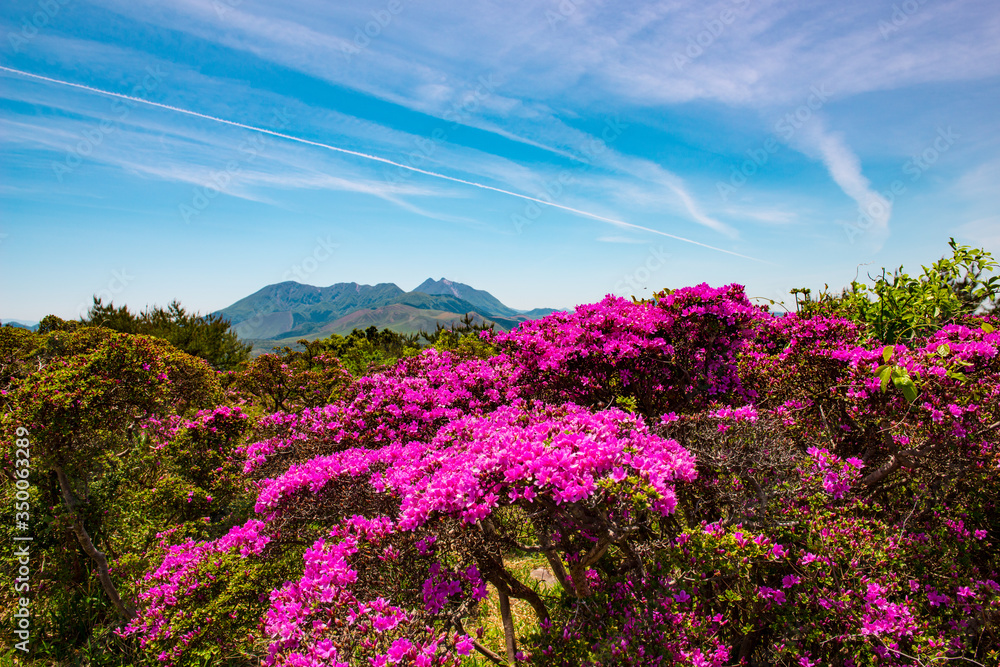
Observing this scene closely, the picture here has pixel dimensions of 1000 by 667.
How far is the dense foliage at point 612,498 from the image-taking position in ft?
10.5

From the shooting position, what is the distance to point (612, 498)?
3154 millimetres

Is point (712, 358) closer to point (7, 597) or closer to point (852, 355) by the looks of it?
point (852, 355)

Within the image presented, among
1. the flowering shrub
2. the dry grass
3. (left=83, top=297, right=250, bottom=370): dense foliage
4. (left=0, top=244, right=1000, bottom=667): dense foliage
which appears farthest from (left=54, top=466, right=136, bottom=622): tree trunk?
Answer: (left=83, top=297, right=250, bottom=370): dense foliage

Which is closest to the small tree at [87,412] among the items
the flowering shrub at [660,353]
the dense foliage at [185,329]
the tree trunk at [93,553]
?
the tree trunk at [93,553]

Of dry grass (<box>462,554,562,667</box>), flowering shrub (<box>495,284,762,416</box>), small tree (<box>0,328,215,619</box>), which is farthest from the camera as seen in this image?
dry grass (<box>462,554,562,667</box>)

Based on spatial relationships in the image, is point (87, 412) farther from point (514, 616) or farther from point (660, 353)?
point (660, 353)

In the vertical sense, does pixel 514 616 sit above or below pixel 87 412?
below

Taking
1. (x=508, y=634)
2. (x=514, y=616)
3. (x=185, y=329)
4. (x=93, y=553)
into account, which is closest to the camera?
(x=508, y=634)

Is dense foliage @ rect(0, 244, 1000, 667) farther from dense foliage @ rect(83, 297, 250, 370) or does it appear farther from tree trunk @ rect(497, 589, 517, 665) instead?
dense foliage @ rect(83, 297, 250, 370)

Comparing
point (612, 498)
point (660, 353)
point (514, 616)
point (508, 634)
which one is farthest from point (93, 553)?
point (660, 353)

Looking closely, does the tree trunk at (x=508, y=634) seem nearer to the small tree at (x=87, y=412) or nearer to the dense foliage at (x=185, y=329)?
the small tree at (x=87, y=412)

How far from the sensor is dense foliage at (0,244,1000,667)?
3.21m

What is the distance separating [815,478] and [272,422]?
710 cm

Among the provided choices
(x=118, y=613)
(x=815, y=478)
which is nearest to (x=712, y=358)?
(x=815, y=478)
